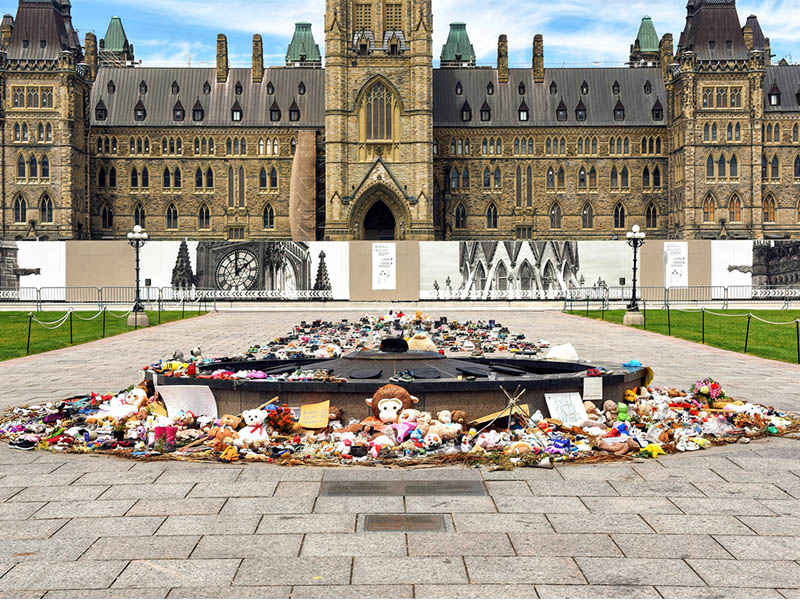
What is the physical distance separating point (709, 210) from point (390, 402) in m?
73.0

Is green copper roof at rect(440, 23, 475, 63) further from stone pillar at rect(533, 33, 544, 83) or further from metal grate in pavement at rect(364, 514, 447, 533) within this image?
metal grate in pavement at rect(364, 514, 447, 533)

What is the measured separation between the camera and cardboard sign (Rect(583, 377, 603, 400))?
1159 centimetres

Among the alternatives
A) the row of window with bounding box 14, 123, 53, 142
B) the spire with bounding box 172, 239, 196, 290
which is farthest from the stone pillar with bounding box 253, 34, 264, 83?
the spire with bounding box 172, 239, 196, 290

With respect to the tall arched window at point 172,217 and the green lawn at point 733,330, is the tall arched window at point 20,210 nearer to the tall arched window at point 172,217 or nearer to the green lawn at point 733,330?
the tall arched window at point 172,217

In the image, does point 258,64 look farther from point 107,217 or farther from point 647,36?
point 647,36

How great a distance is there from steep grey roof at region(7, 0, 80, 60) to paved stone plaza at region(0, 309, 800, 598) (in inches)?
2985

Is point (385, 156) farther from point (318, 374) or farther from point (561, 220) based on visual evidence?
point (318, 374)

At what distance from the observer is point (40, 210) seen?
77000 millimetres

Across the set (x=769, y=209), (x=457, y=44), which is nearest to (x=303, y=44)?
(x=457, y=44)

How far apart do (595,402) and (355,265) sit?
Result: 137 ft

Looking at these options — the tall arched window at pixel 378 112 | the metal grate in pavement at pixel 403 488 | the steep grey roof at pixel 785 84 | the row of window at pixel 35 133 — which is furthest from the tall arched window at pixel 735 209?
the metal grate in pavement at pixel 403 488

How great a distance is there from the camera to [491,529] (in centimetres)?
708

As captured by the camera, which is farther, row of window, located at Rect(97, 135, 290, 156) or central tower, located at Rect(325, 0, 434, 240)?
row of window, located at Rect(97, 135, 290, 156)

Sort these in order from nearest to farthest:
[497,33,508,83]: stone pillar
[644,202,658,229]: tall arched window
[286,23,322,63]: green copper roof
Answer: [644,202,658,229]: tall arched window < [497,33,508,83]: stone pillar < [286,23,322,63]: green copper roof
